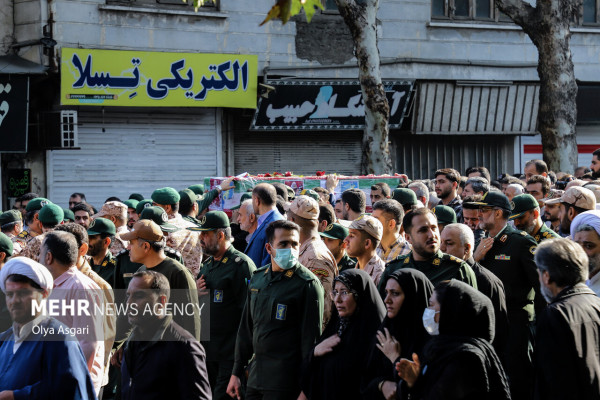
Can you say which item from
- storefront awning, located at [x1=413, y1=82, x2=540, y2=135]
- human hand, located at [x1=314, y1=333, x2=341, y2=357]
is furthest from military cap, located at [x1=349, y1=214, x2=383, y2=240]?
storefront awning, located at [x1=413, y1=82, x2=540, y2=135]

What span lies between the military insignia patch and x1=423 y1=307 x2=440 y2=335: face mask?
67.1 inches

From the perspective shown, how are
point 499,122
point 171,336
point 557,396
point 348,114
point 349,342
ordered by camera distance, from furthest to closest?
point 499,122, point 348,114, point 349,342, point 171,336, point 557,396

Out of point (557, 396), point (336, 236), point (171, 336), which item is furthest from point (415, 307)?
point (336, 236)

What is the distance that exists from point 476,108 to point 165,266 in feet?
52.5

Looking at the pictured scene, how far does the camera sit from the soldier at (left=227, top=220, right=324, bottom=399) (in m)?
6.56

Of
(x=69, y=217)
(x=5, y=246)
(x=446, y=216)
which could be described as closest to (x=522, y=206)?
(x=446, y=216)

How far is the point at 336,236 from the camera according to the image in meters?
8.02

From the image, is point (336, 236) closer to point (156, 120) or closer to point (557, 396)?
point (557, 396)

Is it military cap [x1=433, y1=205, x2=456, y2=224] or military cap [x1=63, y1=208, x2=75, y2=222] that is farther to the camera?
military cap [x1=63, y1=208, x2=75, y2=222]

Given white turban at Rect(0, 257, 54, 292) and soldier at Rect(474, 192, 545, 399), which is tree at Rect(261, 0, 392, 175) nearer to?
soldier at Rect(474, 192, 545, 399)

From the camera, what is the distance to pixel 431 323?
5020mm

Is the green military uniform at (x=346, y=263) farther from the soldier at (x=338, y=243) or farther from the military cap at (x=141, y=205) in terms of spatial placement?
the military cap at (x=141, y=205)

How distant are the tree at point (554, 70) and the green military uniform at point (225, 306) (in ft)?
37.5

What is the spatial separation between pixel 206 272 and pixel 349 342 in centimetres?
215
